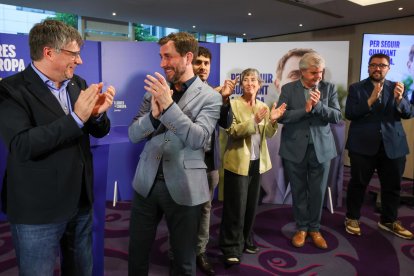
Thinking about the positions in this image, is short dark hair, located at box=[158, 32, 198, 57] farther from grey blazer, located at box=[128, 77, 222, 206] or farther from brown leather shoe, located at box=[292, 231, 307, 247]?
A: brown leather shoe, located at box=[292, 231, 307, 247]

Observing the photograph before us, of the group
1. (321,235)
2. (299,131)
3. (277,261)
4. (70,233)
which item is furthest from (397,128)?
(70,233)

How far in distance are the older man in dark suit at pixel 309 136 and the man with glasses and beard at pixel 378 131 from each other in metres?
0.39

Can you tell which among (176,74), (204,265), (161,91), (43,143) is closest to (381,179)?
(204,265)

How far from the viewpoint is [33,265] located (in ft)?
4.56

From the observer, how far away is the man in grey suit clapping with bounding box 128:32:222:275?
66.0 inches

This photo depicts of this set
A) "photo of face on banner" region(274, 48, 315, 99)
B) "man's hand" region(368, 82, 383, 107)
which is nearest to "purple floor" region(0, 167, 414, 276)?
"man's hand" region(368, 82, 383, 107)

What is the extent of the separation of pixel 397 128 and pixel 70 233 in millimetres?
3000

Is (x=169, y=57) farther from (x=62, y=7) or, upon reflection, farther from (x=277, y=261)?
(x=62, y=7)

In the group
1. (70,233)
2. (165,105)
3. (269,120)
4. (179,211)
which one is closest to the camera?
(165,105)

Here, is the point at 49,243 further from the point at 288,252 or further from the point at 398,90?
the point at 398,90

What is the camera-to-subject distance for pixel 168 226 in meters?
1.80

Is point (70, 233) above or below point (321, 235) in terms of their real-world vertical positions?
above

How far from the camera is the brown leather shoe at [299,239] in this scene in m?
3.08

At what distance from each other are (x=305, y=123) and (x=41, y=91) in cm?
219
